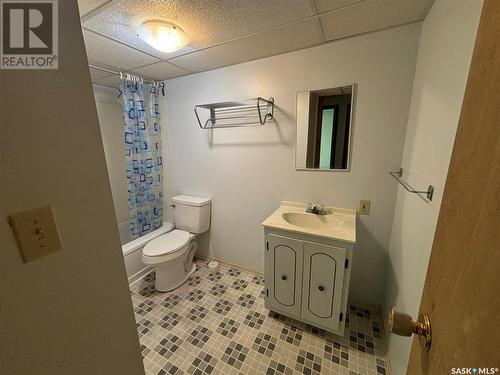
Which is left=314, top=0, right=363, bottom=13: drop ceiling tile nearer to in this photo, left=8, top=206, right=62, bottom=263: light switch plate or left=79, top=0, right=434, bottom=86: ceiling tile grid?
left=79, top=0, right=434, bottom=86: ceiling tile grid

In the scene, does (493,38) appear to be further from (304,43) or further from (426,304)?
(304,43)

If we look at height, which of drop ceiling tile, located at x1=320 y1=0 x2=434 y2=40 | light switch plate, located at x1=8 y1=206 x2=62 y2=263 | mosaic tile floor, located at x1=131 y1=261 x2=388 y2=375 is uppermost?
drop ceiling tile, located at x1=320 y1=0 x2=434 y2=40

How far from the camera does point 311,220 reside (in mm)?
1700

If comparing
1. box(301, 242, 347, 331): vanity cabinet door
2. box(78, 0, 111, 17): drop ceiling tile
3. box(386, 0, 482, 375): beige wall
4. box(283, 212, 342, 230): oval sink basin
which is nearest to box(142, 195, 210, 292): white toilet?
box(283, 212, 342, 230): oval sink basin

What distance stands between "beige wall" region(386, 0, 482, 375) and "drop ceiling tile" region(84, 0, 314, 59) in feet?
2.16

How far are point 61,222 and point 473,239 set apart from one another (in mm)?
881

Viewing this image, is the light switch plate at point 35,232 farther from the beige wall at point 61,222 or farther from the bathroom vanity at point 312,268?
the bathroom vanity at point 312,268

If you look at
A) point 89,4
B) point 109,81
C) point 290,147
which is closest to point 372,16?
point 290,147

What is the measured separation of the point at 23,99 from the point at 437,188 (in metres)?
1.35

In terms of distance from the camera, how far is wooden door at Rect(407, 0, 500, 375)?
0.31 m

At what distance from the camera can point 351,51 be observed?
1.46m

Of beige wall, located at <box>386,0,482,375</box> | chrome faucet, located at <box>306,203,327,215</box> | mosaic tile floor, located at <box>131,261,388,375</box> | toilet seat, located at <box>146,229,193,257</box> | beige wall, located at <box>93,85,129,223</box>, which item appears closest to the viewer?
beige wall, located at <box>386,0,482,375</box>

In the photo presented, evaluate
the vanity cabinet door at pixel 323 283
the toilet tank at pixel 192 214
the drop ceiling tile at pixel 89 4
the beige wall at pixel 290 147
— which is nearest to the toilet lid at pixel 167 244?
the toilet tank at pixel 192 214
